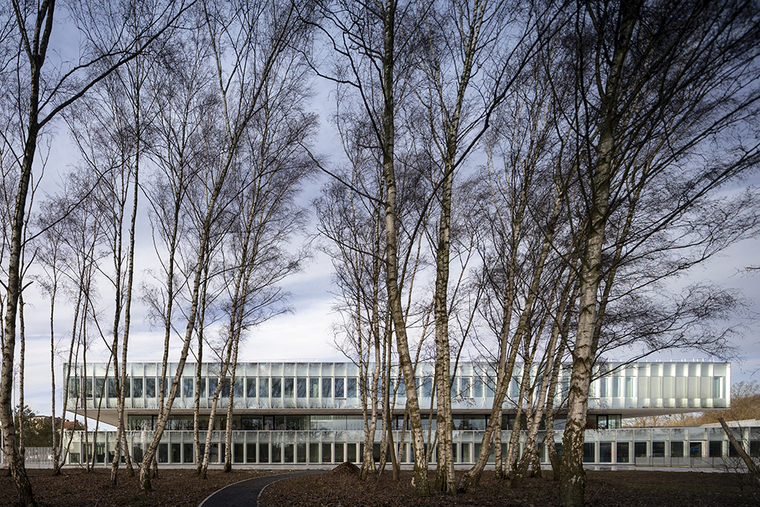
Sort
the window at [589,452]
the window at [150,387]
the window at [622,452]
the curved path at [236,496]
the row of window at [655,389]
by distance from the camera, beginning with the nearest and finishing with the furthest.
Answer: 1. the curved path at [236,496]
2. the window at [622,452]
3. the row of window at [655,389]
4. the window at [589,452]
5. the window at [150,387]

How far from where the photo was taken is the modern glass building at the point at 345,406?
3975 centimetres

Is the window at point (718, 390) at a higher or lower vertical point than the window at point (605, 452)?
higher

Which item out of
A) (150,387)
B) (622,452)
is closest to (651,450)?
(622,452)

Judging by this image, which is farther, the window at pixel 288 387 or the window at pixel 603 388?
the window at pixel 288 387

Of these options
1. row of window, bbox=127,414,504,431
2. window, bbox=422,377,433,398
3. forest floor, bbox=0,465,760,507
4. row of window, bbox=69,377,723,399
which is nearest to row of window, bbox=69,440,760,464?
row of window, bbox=127,414,504,431

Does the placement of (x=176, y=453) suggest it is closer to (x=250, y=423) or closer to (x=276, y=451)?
(x=276, y=451)

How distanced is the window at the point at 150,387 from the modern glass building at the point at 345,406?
0.23ft

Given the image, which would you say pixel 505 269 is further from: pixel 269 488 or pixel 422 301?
pixel 269 488

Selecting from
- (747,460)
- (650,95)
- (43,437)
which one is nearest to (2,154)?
(650,95)

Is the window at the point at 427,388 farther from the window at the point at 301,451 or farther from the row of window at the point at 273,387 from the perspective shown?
the window at the point at 301,451

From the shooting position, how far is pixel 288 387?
42.8 metres

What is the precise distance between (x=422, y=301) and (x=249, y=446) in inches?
1003

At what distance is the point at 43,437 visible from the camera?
60.5 metres

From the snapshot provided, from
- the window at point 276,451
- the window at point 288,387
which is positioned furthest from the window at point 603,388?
the window at point 276,451
